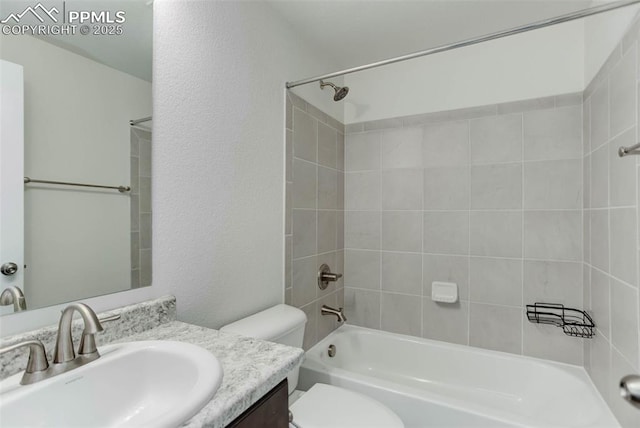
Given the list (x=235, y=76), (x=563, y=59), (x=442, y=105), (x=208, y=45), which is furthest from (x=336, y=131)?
(x=563, y=59)

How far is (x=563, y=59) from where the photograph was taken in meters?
1.77

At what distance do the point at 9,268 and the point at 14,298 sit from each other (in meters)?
0.08

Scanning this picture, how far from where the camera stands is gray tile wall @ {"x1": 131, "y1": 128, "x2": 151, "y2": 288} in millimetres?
1030

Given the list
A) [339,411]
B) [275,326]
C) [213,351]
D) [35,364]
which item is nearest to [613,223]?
[339,411]

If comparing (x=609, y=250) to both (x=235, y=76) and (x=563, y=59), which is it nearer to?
(x=563, y=59)

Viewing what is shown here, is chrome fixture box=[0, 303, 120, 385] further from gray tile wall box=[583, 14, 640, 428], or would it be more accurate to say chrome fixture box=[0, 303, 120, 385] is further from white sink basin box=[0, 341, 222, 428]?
gray tile wall box=[583, 14, 640, 428]

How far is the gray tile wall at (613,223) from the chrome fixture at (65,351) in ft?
5.52

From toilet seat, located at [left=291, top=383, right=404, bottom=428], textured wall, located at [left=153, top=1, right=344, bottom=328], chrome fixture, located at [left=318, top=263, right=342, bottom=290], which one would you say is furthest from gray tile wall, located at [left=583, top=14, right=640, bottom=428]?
textured wall, located at [left=153, top=1, right=344, bottom=328]

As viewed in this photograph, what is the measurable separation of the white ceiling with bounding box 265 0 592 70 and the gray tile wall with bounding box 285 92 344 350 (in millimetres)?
426

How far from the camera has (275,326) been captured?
1332mm

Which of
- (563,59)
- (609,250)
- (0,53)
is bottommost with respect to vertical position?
(609,250)

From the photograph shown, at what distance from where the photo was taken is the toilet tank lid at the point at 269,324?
49.3 inches

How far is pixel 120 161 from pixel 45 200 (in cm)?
24

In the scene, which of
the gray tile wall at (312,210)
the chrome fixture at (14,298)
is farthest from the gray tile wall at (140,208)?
the gray tile wall at (312,210)
